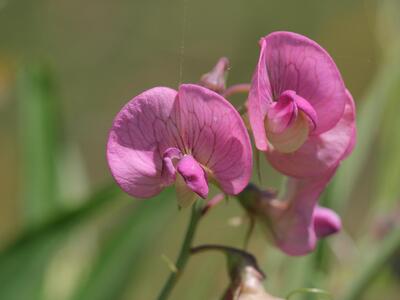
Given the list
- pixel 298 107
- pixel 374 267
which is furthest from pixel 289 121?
pixel 374 267

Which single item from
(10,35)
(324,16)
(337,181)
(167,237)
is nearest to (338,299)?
(337,181)

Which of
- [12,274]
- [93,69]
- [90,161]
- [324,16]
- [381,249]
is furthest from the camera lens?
[324,16]

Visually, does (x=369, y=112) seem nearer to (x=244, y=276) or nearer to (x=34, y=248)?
(x=34, y=248)

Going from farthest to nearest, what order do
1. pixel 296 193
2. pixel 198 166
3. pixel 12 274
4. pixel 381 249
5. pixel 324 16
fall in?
pixel 324 16, pixel 12 274, pixel 381 249, pixel 296 193, pixel 198 166

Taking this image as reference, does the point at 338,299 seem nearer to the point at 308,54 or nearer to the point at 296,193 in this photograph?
the point at 296,193

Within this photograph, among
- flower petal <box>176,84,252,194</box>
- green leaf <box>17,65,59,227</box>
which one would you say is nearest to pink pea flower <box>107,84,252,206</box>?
flower petal <box>176,84,252,194</box>

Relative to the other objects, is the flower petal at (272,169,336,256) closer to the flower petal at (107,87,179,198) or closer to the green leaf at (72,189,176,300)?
the flower petal at (107,87,179,198)
